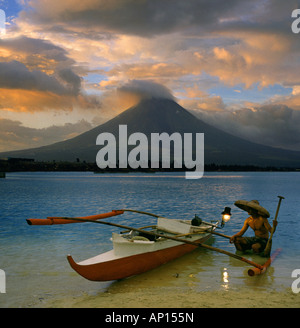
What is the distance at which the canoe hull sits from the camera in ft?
32.9

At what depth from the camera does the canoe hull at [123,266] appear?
10023mm

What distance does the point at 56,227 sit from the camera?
25.6 meters

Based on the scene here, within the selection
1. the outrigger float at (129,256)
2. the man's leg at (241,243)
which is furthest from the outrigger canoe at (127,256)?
the man's leg at (241,243)

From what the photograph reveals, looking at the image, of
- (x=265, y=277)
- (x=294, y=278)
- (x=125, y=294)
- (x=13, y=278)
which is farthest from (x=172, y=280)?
(x=13, y=278)

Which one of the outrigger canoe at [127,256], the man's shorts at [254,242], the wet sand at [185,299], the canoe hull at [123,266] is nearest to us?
the wet sand at [185,299]

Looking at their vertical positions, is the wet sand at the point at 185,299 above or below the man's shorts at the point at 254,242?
below

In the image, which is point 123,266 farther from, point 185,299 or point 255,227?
point 255,227

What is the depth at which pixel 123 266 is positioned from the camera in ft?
35.5

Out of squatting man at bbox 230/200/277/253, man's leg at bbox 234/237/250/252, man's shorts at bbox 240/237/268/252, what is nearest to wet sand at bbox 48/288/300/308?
squatting man at bbox 230/200/277/253

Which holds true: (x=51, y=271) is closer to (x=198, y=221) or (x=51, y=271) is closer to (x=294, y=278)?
(x=198, y=221)

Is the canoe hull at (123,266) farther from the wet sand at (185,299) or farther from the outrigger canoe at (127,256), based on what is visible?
the wet sand at (185,299)

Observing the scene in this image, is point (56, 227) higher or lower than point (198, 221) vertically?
lower

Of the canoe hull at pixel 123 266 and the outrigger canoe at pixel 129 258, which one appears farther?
the outrigger canoe at pixel 129 258
